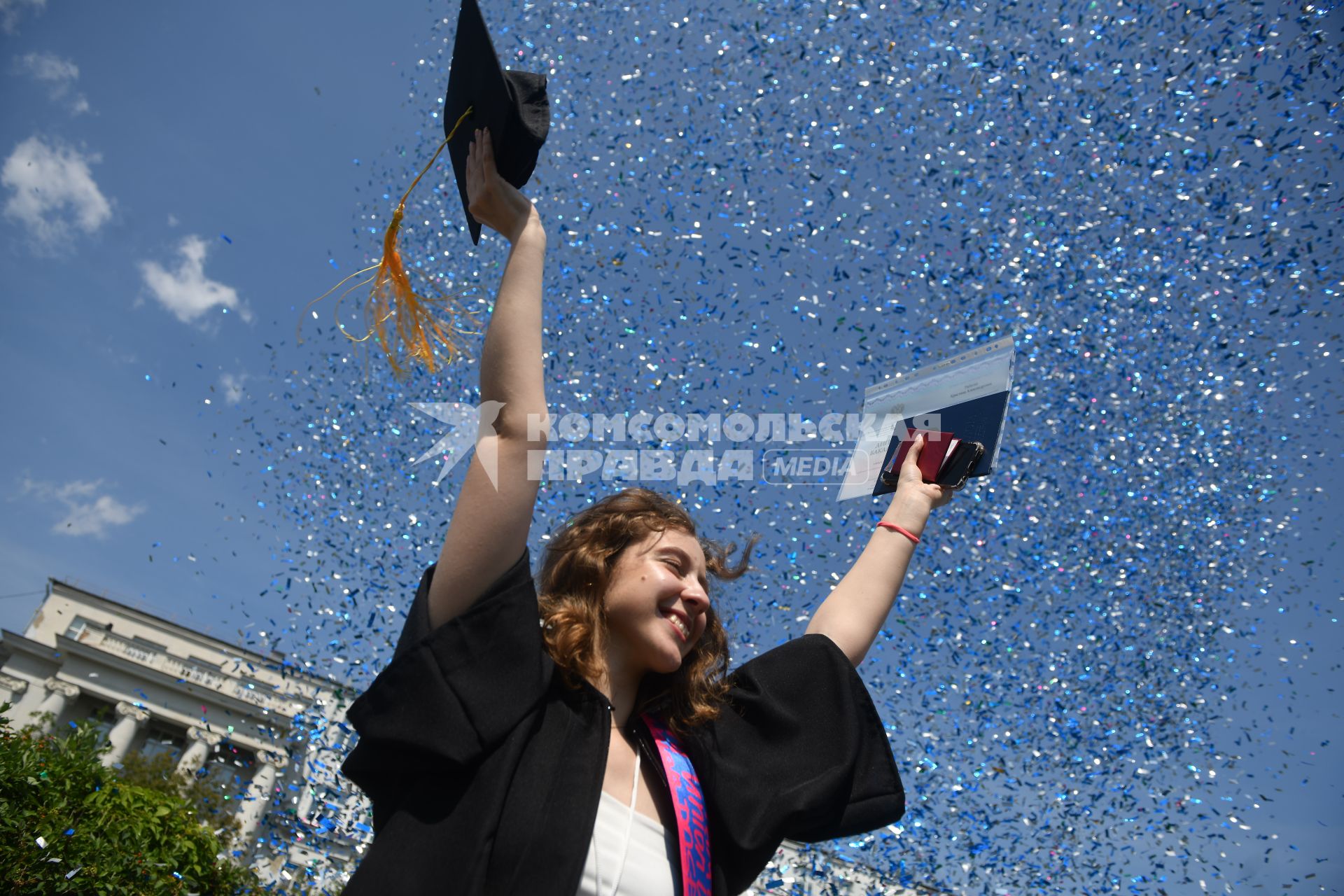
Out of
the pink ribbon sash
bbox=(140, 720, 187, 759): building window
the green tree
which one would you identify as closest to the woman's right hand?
the pink ribbon sash

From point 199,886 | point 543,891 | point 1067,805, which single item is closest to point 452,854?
point 543,891

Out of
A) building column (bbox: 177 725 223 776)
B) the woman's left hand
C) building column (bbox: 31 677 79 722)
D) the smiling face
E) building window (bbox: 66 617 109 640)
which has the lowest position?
the smiling face

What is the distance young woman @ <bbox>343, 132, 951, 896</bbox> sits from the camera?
1202 mm

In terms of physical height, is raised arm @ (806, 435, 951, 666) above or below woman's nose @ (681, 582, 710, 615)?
above

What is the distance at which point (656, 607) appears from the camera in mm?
1565

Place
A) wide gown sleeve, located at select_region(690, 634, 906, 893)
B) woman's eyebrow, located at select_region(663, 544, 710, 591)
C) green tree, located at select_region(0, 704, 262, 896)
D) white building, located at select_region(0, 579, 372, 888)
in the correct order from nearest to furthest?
wide gown sleeve, located at select_region(690, 634, 906, 893)
woman's eyebrow, located at select_region(663, 544, 710, 591)
green tree, located at select_region(0, 704, 262, 896)
white building, located at select_region(0, 579, 372, 888)

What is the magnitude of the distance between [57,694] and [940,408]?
4464 cm

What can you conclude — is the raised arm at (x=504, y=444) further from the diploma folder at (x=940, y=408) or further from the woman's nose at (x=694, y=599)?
the diploma folder at (x=940, y=408)

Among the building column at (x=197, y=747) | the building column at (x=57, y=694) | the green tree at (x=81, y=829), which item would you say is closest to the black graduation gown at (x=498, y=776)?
the green tree at (x=81, y=829)

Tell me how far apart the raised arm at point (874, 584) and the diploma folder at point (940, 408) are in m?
0.12

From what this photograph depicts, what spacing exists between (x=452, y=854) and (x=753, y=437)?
4.07m

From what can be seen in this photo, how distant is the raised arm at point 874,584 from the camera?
1801 millimetres

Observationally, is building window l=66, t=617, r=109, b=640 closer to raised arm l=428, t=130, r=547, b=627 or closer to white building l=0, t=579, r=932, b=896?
white building l=0, t=579, r=932, b=896

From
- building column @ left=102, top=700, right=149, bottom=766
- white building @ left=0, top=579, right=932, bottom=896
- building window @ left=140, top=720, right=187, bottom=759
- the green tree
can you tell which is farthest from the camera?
building window @ left=140, top=720, right=187, bottom=759
